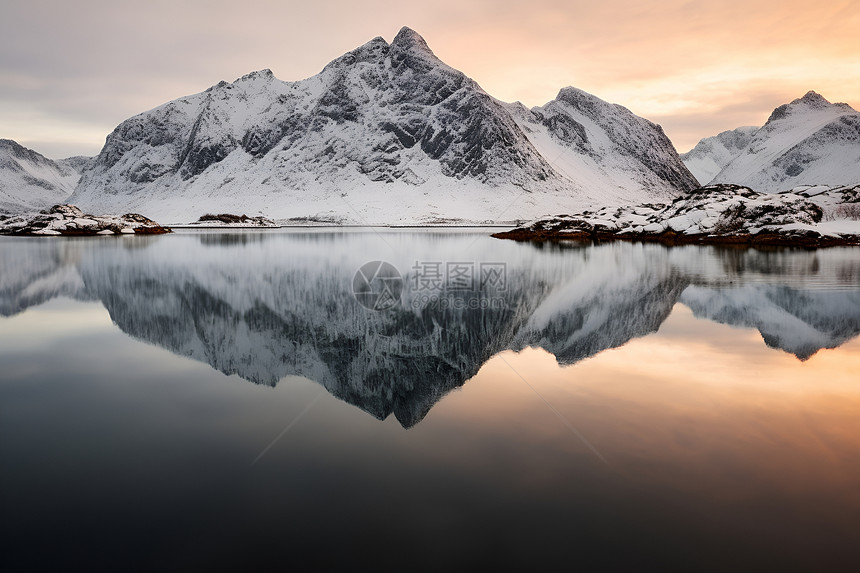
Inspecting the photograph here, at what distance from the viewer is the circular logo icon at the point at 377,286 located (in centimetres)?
1817

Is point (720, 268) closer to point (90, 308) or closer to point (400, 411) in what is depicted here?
point (400, 411)

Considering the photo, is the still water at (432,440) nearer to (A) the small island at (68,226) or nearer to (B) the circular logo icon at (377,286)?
(B) the circular logo icon at (377,286)

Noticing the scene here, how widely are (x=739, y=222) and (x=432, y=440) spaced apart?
216 feet

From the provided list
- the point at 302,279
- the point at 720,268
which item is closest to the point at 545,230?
the point at 720,268

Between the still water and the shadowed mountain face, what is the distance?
0.12 m

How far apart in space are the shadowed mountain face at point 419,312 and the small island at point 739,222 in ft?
92.5

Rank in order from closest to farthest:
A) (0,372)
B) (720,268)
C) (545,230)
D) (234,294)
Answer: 1. (0,372)
2. (234,294)
3. (720,268)
4. (545,230)

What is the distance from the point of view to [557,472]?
5.77m

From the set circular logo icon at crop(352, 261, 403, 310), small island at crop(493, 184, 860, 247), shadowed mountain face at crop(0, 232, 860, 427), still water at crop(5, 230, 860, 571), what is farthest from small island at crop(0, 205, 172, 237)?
still water at crop(5, 230, 860, 571)

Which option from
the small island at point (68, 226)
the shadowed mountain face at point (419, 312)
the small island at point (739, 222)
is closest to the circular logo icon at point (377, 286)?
the shadowed mountain face at point (419, 312)

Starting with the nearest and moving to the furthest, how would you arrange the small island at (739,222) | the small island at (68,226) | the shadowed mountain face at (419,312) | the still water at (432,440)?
the still water at (432,440) → the shadowed mountain face at (419,312) → the small island at (739,222) → the small island at (68,226)

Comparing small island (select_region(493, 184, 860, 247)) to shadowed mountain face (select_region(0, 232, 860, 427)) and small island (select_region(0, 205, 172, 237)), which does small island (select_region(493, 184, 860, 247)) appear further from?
small island (select_region(0, 205, 172, 237))

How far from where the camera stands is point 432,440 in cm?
671

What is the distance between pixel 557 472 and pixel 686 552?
63.5 inches
